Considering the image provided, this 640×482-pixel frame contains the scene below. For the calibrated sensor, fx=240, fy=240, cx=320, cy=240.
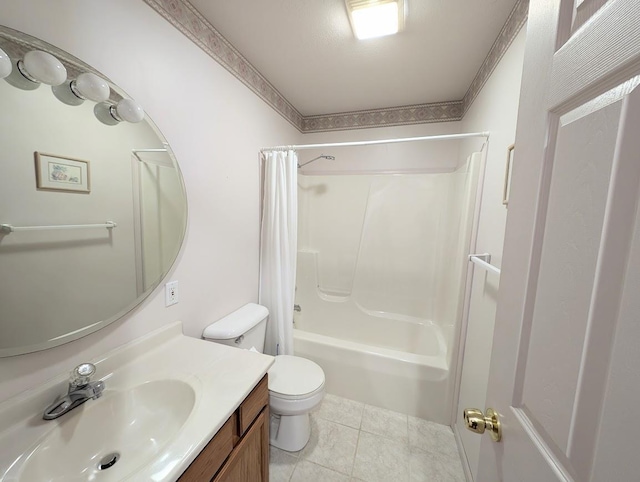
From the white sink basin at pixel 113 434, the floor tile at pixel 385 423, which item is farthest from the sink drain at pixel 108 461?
the floor tile at pixel 385 423

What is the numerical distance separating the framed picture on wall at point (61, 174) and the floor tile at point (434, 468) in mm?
2072

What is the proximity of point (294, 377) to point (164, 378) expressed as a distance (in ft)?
2.48

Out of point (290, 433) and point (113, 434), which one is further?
point (290, 433)

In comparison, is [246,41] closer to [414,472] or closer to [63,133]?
[63,133]

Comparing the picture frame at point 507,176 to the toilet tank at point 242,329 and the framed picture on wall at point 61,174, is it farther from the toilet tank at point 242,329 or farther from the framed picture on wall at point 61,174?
the framed picture on wall at point 61,174

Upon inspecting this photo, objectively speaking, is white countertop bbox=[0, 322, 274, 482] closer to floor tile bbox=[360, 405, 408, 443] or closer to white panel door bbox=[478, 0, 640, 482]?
white panel door bbox=[478, 0, 640, 482]

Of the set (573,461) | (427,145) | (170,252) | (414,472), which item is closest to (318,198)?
(427,145)

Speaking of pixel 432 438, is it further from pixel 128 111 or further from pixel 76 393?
pixel 128 111

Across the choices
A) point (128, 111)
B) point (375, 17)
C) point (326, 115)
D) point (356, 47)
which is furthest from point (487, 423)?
point (326, 115)

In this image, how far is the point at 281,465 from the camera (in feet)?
4.54

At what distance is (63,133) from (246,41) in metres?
1.11

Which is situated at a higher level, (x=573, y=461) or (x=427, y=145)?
(x=427, y=145)

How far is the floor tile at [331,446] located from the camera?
1398 mm

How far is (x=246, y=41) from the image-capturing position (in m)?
1.42
